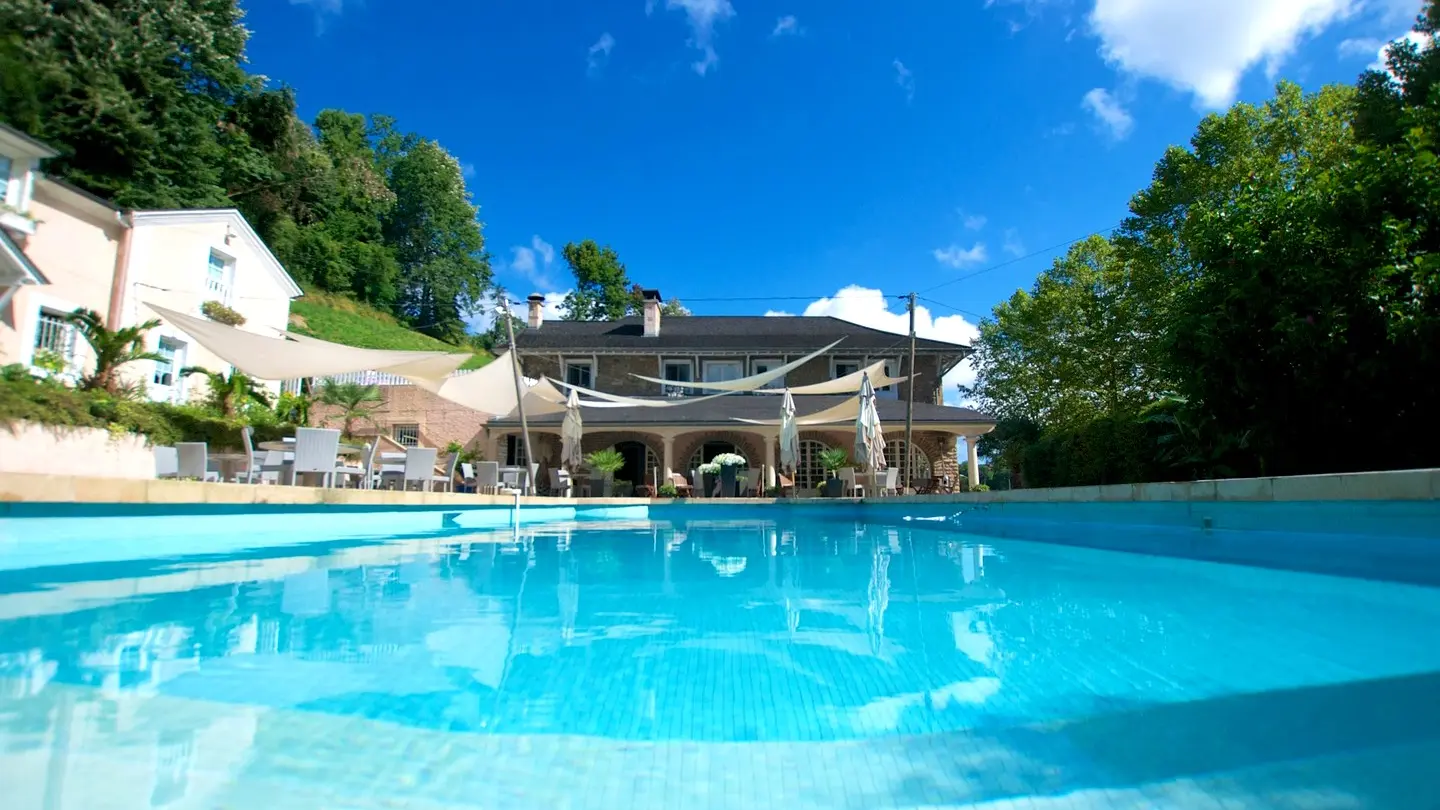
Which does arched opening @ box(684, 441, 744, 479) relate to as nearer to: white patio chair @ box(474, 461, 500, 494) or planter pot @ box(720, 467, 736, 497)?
planter pot @ box(720, 467, 736, 497)

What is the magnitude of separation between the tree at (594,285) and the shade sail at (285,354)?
33340 millimetres

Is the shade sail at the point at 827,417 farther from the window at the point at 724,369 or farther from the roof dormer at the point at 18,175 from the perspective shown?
the roof dormer at the point at 18,175

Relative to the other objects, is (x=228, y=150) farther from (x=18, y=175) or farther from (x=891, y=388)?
(x=891, y=388)

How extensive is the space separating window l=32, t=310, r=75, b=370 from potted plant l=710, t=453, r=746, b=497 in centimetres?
1329

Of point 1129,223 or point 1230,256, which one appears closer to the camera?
point 1230,256

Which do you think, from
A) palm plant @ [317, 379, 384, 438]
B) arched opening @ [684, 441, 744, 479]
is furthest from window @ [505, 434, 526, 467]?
arched opening @ [684, 441, 744, 479]

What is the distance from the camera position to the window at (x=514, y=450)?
20.5 metres

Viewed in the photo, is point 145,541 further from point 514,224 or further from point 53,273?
point 514,224

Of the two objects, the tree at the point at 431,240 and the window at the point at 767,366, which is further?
the tree at the point at 431,240

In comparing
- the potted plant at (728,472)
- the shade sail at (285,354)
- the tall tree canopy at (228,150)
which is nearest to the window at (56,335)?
the shade sail at (285,354)

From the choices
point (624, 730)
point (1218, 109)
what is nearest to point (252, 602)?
point (624, 730)

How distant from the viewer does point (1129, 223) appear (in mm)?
18359

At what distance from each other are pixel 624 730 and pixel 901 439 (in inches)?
750

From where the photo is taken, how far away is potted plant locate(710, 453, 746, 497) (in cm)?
1795
